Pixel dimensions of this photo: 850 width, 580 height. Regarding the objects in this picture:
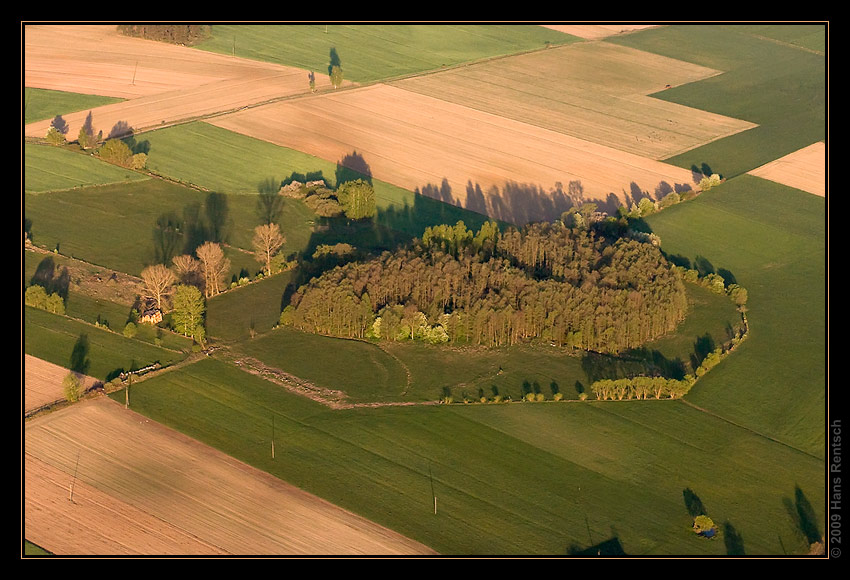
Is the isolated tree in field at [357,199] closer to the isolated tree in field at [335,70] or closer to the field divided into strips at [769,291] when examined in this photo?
the field divided into strips at [769,291]

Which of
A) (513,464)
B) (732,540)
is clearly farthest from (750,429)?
(513,464)

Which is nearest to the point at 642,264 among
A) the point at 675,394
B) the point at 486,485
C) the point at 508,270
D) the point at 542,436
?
the point at 508,270

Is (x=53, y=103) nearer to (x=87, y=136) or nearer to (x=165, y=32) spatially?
(x=87, y=136)

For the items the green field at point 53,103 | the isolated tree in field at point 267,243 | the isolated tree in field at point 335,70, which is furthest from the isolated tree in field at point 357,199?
the green field at point 53,103

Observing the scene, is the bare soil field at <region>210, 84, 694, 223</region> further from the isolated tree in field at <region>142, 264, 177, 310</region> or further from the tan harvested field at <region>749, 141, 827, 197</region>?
the isolated tree in field at <region>142, 264, 177, 310</region>

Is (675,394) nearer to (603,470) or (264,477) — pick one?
(603,470)
